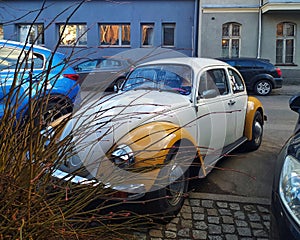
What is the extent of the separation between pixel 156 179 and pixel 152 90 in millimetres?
1546

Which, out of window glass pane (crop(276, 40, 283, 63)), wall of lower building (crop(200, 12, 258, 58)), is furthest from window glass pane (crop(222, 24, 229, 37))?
window glass pane (crop(276, 40, 283, 63))

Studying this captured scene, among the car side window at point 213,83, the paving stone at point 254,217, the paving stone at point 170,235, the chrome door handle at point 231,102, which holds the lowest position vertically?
the paving stone at point 170,235

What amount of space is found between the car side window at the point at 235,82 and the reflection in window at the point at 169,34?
48.8ft

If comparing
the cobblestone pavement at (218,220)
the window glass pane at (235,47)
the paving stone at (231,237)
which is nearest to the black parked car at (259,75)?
the window glass pane at (235,47)

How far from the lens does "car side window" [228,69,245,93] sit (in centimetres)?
514

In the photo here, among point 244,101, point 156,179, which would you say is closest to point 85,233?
point 156,179

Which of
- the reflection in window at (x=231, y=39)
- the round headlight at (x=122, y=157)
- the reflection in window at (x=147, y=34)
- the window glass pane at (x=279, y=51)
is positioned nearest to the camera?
the round headlight at (x=122, y=157)

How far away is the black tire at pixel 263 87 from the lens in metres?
14.4

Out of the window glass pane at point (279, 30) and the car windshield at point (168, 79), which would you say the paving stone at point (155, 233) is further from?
the window glass pane at point (279, 30)

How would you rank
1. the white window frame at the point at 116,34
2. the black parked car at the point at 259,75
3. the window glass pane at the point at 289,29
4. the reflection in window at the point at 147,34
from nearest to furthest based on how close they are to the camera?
the black parked car at the point at 259,75 < the window glass pane at the point at 289,29 < the reflection in window at the point at 147,34 < the white window frame at the point at 116,34

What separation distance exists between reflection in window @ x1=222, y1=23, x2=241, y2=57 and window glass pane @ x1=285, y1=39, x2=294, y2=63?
2.66 metres

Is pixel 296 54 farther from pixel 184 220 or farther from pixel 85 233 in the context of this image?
pixel 85 233

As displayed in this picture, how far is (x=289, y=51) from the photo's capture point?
741 inches

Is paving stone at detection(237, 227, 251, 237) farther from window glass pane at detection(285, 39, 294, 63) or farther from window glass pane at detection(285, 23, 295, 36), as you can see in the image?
window glass pane at detection(285, 23, 295, 36)
